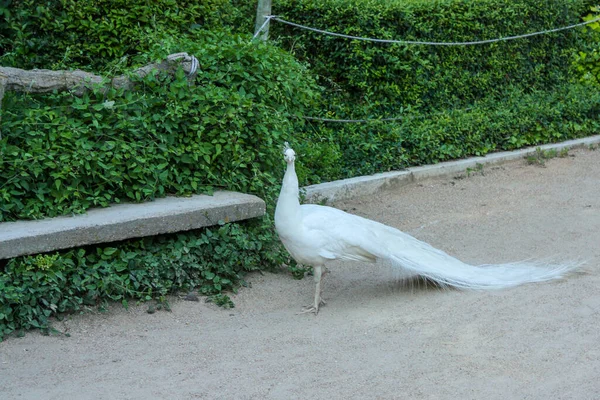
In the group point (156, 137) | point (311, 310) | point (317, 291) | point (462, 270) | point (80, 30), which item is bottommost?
point (311, 310)

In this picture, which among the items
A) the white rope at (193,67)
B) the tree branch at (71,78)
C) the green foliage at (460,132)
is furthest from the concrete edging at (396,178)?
the tree branch at (71,78)

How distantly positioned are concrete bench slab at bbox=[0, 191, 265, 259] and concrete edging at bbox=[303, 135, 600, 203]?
1442mm

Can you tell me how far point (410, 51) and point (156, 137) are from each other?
179 inches

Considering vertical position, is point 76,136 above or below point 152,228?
above

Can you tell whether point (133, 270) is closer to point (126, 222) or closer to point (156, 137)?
point (126, 222)

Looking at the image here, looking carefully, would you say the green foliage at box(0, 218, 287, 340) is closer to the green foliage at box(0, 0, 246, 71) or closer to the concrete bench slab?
the concrete bench slab

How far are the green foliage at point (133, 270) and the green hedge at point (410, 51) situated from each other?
11.9ft

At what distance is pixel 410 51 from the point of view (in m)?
9.75

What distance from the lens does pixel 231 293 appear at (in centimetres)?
599

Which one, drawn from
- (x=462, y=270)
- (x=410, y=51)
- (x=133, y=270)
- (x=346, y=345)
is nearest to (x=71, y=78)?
(x=133, y=270)

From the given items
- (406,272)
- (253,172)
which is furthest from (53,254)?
(406,272)

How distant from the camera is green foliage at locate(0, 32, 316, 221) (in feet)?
18.2

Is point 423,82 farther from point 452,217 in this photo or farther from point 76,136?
point 76,136

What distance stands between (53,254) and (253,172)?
5.76ft
